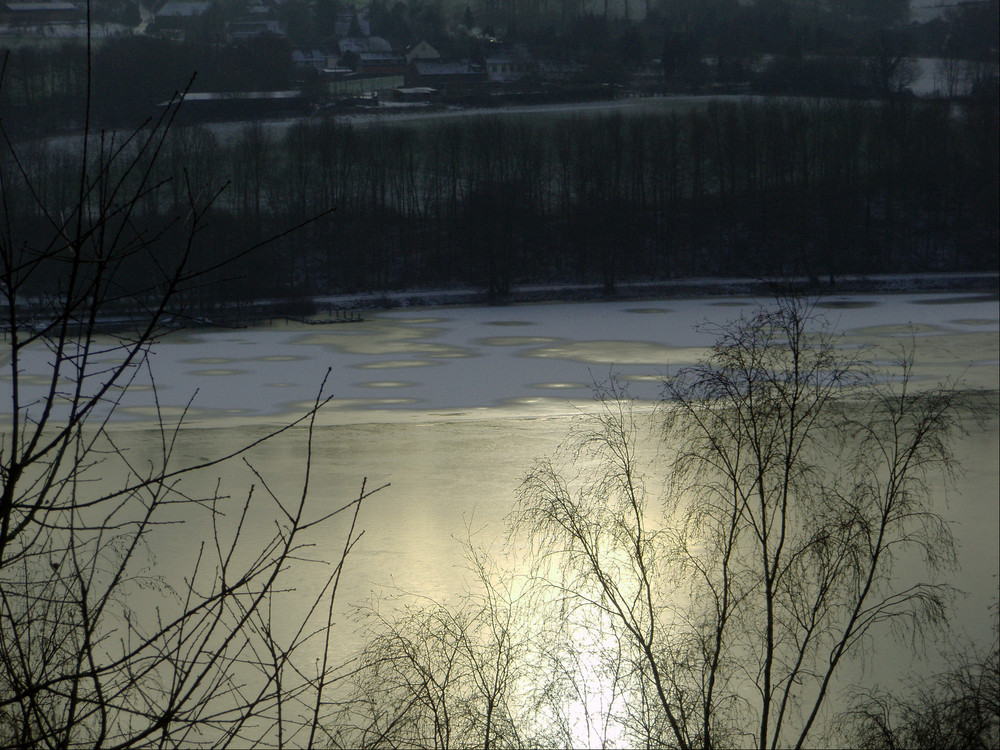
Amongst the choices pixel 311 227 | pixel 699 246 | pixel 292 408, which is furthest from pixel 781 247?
pixel 292 408

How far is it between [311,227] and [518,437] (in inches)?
839

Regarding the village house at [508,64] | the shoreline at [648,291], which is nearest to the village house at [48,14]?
the village house at [508,64]

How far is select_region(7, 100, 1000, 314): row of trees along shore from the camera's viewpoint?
29.6 m

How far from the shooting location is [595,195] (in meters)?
33.8

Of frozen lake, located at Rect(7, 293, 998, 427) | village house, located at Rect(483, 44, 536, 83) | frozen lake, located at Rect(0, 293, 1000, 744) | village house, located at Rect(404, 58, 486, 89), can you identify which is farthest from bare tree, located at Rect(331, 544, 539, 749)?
village house, located at Rect(483, 44, 536, 83)

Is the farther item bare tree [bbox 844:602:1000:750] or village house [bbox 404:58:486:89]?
village house [bbox 404:58:486:89]

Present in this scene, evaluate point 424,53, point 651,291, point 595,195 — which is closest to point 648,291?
point 651,291

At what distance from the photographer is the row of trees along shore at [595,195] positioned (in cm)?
2961

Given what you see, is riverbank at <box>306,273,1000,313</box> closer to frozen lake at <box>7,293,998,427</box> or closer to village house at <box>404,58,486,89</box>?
frozen lake at <box>7,293,998,427</box>

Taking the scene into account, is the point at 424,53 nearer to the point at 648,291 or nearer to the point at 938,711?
the point at 648,291

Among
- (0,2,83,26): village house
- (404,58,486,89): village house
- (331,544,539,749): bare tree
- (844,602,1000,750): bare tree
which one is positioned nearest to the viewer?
(331,544,539,749): bare tree

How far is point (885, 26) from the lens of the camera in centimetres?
5847

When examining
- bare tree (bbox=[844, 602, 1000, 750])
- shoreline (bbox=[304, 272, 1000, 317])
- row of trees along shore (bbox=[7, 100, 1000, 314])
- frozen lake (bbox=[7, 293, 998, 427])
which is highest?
row of trees along shore (bbox=[7, 100, 1000, 314])

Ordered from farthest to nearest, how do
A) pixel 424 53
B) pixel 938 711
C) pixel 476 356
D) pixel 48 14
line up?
pixel 424 53
pixel 48 14
pixel 476 356
pixel 938 711
